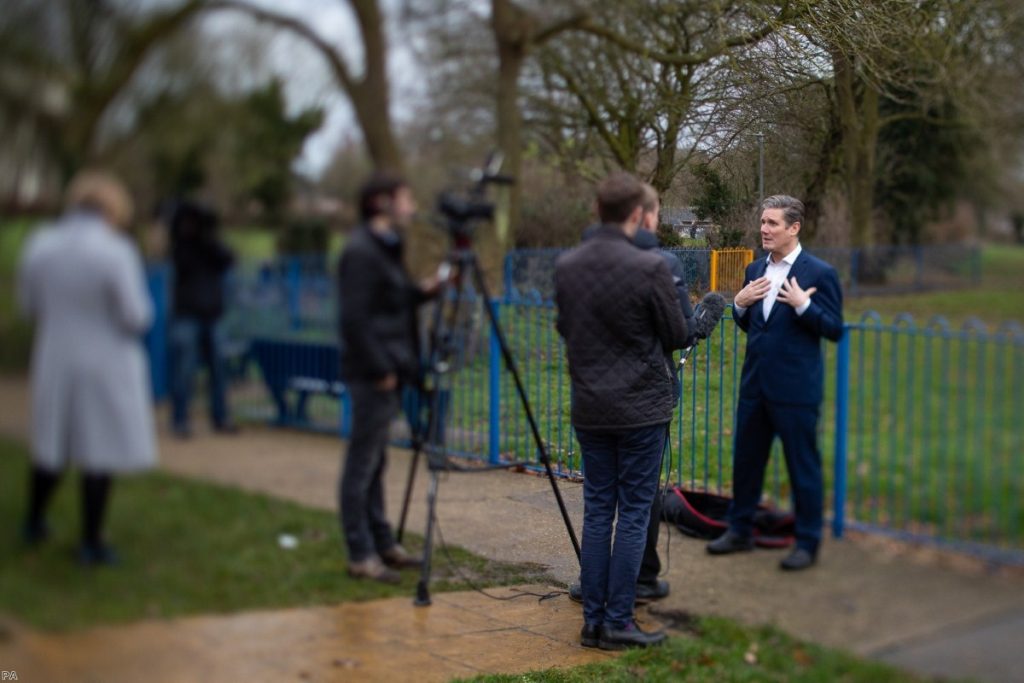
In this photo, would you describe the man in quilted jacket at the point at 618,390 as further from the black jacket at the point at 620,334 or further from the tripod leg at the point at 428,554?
the tripod leg at the point at 428,554

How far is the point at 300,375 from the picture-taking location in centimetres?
867

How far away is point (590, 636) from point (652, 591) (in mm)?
794

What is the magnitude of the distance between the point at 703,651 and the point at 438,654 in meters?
1.00

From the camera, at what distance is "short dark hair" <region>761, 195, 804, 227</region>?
9.72 ft

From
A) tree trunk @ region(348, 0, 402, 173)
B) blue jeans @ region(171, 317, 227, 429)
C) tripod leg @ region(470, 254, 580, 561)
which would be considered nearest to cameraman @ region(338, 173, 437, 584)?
tripod leg @ region(470, 254, 580, 561)

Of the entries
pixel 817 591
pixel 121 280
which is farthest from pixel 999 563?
pixel 121 280

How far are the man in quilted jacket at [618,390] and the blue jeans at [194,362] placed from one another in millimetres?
6397

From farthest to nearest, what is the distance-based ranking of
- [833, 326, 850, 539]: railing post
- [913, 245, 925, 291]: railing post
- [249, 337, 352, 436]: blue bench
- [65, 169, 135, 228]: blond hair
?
1. [249, 337, 352, 436]: blue bench
2. [913, 245, 925, 291]: railing post
3. [65, 169, 135, 228]: blond hair
4. [833, 326, 850, 539]: railing post

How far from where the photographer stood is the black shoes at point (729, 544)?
13.9 ft

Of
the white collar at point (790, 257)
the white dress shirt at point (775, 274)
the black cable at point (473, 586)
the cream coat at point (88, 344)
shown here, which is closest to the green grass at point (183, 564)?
the black cable at point (473, 586)

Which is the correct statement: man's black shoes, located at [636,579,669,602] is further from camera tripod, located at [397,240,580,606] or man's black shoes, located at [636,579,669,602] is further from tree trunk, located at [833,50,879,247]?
tree trunk, located at [833,50,879,247]

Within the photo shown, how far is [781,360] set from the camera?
3.74m

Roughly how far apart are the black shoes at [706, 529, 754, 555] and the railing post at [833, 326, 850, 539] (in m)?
1.08

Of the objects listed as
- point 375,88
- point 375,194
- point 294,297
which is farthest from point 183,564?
point 375,88
